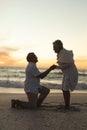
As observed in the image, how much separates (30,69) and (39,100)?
986mm

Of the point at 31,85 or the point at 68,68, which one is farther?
the point at 31,85

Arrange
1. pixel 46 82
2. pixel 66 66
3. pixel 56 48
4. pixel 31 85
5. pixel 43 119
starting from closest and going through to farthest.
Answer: pixel 43 119, pixel 66 66, pixel 56 48, pixel 31 85, pixel 46 82

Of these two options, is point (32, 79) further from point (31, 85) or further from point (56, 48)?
point (56, 48)

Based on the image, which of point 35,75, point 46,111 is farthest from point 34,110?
point 35,75

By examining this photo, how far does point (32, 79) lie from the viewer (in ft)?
33.7

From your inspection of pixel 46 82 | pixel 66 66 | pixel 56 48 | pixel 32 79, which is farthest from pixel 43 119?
pixel 46 82

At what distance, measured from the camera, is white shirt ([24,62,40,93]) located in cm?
1020

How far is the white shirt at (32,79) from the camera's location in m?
10.2

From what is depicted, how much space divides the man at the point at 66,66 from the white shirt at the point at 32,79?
0.78 m

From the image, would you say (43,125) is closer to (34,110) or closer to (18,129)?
(18,129)

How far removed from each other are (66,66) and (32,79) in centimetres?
114

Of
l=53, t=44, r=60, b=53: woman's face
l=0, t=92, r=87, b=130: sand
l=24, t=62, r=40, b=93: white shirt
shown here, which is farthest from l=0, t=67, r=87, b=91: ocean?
l=0, t=92, r=87, b=130: sand

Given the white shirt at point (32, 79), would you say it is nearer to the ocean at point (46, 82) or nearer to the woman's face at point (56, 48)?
the woman's face at point (56, 48)

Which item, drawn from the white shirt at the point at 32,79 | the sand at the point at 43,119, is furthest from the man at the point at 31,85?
A: the sand at the point at 43,119
